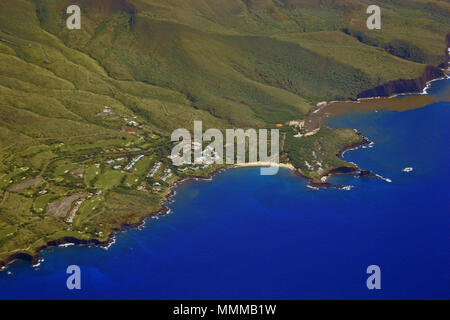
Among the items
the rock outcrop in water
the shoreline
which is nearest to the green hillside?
the shoreline

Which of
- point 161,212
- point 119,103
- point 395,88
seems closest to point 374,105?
point 395,88

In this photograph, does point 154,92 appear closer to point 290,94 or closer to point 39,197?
point 290,94

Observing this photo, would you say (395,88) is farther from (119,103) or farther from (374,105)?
(119,103)

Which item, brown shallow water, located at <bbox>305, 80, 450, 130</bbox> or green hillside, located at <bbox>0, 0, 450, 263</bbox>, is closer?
green hillside, located at <bbox>0, 0, 450, 263</bbox>

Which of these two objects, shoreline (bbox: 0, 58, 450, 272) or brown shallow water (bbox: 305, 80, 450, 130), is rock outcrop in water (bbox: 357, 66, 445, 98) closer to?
brown shallow water (bbox: 305, 80, 450, 130)

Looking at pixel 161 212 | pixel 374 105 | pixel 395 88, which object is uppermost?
pixel 395 88

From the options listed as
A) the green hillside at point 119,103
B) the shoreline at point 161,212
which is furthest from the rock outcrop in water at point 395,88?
the shoreline at point 161,212

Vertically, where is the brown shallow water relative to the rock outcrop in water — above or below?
below

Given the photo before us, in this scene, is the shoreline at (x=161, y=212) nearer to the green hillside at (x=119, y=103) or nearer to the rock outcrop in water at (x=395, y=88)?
the green hillside at (x=119, y=103)

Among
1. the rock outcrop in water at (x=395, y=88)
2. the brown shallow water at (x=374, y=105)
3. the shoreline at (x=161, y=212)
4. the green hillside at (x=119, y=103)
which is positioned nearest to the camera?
the shoreline at (x=161, y=212)

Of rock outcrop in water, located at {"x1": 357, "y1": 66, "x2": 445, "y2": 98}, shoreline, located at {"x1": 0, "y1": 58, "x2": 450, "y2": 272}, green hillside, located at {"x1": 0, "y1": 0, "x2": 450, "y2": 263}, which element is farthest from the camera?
rock outcrop in water, located at {"x1": 357, "y1": 66, "x2": 445, "y2": 98}
